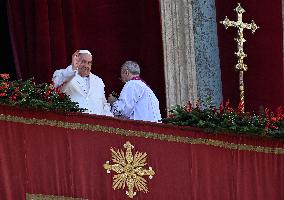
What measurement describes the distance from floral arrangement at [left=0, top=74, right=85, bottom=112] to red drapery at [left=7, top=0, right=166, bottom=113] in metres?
1.87

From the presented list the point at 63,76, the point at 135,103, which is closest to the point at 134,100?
the point at 135,103

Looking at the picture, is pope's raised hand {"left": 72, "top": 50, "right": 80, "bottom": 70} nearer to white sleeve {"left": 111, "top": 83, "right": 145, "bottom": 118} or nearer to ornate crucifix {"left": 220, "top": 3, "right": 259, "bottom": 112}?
white sleeve {"left": 111, "top": 83, "right": 145, "bottom": 118}

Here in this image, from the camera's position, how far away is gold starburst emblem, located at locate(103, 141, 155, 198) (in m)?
8.99

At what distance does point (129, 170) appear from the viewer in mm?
9070

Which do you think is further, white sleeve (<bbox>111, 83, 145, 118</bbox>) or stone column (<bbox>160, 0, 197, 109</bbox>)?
stone column (<bbox>160, 0, 197, 109</bbox>)

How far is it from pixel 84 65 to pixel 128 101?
0.74 meters

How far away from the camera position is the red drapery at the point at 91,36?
428 inches

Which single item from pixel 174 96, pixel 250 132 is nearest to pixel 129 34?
pixel 174 96

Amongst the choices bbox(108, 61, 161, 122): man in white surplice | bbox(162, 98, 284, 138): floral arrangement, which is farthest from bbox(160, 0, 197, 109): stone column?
bbox(162, 98, 284, 138): floral arrangement

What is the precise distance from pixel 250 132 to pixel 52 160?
6.37 ft

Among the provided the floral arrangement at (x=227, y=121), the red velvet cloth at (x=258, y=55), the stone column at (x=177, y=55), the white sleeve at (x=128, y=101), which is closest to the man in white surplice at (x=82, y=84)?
the white sleeve at (x=128, y=101)

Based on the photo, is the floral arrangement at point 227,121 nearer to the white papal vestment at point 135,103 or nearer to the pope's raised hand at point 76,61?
the white papal vestment at point 135,103

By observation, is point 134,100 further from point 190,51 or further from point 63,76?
point 190,51

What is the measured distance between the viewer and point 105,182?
29.4 feet
